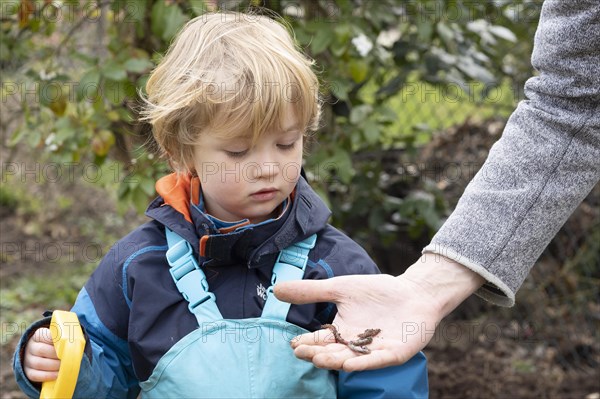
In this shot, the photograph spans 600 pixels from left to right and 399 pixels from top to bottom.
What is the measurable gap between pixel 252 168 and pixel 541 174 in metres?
0.59

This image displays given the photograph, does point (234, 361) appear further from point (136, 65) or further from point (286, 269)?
point (136, 65)

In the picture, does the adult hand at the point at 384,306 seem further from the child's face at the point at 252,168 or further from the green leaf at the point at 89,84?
the green leaf at the point at 89,84

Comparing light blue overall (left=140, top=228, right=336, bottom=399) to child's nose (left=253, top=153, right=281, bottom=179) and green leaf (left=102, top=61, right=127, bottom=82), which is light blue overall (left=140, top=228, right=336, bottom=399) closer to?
child's nose (left=253, top=153, right=281, bottom=179)

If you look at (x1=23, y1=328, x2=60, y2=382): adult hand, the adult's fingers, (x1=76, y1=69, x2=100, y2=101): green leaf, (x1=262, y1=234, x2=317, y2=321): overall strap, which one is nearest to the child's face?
(x1=262, y1=234, x2=317, y2=321): overall strap

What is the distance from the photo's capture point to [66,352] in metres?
1.62

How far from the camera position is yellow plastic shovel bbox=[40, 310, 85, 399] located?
162 cm

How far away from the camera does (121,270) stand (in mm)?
1799

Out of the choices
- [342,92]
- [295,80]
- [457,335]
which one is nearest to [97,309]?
[295,80]

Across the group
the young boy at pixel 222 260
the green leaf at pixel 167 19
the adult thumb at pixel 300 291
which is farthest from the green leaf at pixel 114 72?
the adult thumb at pixel 300 291

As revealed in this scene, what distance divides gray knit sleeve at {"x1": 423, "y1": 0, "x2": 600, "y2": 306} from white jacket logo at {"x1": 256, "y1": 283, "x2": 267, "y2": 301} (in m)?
0.37

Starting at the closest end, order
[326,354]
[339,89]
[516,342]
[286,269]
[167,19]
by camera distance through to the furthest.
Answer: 1. [326,354]
2. [286,269]
3. [167,19]
4. [339,89]
5. [516,342]

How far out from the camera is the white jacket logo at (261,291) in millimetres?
1757

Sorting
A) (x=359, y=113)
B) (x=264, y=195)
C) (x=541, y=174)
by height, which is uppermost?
(x=541, y=174)

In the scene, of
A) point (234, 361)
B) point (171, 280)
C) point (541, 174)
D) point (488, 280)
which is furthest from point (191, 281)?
point (541, 174)
